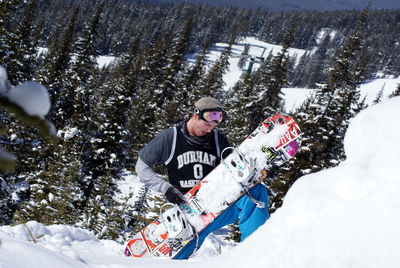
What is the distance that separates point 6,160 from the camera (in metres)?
0.80

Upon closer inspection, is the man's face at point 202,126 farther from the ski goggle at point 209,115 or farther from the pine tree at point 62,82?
the pine tree at point 62,82

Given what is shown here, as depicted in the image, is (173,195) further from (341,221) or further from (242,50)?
(242,50)

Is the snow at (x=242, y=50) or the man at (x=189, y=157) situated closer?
the man at (x=189, y=157)

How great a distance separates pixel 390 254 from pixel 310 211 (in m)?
0.46

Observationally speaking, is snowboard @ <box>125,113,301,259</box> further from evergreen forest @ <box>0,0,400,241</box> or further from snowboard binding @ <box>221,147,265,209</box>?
evergreen forest @ <box>0,0,400,241</box>

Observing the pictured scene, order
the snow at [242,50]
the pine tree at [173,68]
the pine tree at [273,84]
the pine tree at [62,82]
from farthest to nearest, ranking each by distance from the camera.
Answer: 1. the snow at [242,50]
2. the pine tree at [173,68]
3. the pine tree at [62,82]
4. the pine tree at [273,84]

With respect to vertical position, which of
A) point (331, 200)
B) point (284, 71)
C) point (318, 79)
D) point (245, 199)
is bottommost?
point (245, 199)

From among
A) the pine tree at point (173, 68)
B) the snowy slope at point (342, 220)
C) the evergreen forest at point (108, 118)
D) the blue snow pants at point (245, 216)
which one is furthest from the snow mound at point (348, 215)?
the pine tree at point (173, 68)

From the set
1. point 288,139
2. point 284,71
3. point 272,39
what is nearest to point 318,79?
point 272,39

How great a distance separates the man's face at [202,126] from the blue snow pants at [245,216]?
3.92 ft

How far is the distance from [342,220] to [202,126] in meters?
3.62

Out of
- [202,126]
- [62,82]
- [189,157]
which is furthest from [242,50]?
[189,157]

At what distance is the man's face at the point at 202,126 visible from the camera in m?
5.32

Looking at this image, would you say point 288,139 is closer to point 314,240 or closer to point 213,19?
point 314,240
